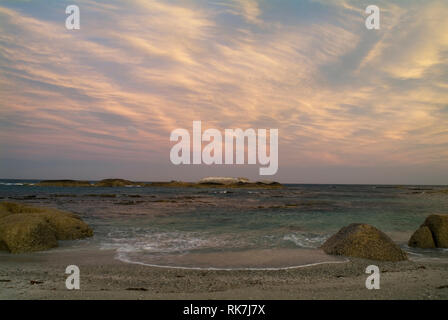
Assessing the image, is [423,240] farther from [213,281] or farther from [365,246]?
[213,281]

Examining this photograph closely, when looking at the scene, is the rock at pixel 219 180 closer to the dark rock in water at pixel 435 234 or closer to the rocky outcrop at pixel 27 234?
the rocky outcrop at pixel 27 234

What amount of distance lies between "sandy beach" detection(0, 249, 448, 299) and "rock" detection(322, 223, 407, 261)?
20.8 inches

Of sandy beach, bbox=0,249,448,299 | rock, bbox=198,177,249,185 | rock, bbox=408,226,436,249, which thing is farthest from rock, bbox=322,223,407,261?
rock, bbox=198,177,249,185

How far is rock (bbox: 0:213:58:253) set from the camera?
38.3ft

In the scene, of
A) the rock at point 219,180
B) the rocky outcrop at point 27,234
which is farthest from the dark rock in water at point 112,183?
the rocky outcrop at point 27,234

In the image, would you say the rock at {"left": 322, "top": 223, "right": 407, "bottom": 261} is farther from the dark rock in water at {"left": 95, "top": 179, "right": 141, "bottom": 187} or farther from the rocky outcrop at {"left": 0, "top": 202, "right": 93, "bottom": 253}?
the dark rock in water at {"left": 95, "top": 179, "right": 141, "bottom": 187}

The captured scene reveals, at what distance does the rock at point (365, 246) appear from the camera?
35.8 feet

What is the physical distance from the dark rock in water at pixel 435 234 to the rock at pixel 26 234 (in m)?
17.0

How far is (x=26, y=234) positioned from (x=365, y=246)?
1375cm

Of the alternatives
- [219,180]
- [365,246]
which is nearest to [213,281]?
[365,246]

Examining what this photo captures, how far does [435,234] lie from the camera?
1379cm
